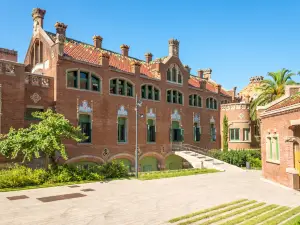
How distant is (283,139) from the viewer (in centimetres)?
1667

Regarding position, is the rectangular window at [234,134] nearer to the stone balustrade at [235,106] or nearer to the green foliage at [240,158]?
the stone balustrade at [235,106]

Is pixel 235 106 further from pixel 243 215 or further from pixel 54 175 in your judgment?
pixel 243 215

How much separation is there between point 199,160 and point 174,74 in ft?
37.0

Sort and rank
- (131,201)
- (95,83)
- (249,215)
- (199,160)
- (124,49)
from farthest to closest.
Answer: (124,49) → (199,160) → (95,83) → (131,201) → (249,215)

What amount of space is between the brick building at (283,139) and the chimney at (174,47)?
16.5 m

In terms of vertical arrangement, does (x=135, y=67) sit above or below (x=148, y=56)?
below

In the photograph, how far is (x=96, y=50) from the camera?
2972cm

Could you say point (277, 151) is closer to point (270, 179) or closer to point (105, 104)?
point (270, 179)

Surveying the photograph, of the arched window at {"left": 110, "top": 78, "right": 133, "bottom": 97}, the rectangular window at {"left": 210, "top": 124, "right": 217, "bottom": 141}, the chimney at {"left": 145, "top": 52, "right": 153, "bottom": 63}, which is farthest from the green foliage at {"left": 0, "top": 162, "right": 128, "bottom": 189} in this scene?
the rectangular window at {"left": 210, "top": 124, "right": 217, "bottom": 141}

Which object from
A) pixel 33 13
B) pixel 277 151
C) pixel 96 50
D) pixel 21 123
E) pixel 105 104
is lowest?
pixel 277 151

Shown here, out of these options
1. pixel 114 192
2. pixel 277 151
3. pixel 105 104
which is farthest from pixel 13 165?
pixel 277 151

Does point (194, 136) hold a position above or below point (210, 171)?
above

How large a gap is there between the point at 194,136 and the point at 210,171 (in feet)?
37.1

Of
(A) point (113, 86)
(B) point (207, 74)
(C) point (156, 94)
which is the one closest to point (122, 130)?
(A) point (113, 86)
